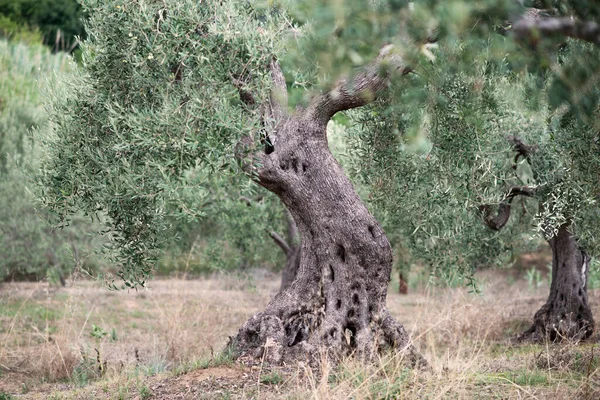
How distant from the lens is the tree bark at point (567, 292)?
16000 mm

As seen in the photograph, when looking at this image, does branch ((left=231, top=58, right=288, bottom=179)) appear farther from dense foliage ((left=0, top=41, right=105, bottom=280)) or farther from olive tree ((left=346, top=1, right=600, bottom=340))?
dense foliage ((left=0, top=41, right=105, bottom=280))

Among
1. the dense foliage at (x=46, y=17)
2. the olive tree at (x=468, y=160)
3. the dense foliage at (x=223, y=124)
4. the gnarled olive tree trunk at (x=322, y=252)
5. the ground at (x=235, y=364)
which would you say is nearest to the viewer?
the ground at (x=235, y=364)

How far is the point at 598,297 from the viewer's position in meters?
22.4

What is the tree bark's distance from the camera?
16000 mm

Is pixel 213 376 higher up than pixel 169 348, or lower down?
higher up

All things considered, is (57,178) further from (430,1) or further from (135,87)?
(430,1)

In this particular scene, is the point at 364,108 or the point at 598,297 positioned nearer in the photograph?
the point at 364,108

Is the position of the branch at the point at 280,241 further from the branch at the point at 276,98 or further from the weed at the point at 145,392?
the weed at the point at 145,392

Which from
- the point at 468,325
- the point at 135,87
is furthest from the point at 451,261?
the point at 135,87

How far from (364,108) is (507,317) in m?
9.92

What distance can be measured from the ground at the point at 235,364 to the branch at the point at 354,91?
122 inches

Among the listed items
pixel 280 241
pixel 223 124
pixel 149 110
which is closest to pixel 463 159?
pixel 223 124

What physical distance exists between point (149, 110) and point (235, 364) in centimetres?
362

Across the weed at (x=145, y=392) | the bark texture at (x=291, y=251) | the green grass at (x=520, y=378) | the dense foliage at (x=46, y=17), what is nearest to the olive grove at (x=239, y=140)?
the green grass at (x=520, y=378)
